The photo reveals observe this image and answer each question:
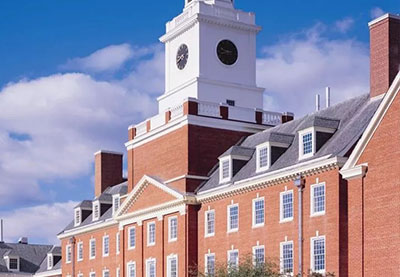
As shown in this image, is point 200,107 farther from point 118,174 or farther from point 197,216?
point 118,174

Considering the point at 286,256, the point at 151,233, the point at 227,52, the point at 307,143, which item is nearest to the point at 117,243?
the point at 151,233

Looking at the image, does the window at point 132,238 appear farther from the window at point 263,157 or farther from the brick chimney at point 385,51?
the brick chimney at point 385,51

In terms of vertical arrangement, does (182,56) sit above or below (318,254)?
above

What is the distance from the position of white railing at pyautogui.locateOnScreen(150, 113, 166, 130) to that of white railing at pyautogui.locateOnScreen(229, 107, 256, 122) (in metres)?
4.98

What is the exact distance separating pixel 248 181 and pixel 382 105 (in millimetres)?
12207

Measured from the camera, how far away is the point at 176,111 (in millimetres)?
61438

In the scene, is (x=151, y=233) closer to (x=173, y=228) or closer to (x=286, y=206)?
(x=173, y=228)

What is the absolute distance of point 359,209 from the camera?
42.6 m

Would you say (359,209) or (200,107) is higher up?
(200,107)

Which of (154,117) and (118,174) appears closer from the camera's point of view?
(154,117)

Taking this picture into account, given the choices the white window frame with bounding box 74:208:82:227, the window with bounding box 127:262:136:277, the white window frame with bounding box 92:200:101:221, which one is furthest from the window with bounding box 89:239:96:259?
the window with bounding box 127:262:136:277

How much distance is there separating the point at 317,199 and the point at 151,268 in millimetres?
19823

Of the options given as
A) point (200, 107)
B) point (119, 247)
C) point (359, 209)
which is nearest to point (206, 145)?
point (200, 107)

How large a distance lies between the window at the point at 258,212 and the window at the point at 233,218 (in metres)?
2.03
